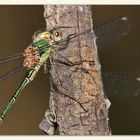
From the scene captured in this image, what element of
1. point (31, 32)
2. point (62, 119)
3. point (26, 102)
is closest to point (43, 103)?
point (26, 102)

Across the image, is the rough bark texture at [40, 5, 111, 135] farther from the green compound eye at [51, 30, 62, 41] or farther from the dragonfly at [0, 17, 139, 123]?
the dragonfly at [0, 17, 139, 123]

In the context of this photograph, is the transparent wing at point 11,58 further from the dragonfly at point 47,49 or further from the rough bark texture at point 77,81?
the rough bark texture at point 77,81

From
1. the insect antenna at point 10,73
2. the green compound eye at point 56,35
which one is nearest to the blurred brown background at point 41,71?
the insect antenna at point 10,73

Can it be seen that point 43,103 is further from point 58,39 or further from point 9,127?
point 58,39

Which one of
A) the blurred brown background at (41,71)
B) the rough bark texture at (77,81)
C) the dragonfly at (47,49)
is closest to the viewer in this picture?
the rough bark texture at (77,81)

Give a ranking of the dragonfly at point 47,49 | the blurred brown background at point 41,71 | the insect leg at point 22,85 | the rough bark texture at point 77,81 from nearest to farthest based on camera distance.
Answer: the rough bark texture at point 77,81
the dragonfly at point 47,49
the insect leg at point 22,85
the blurred brown background at point 41,71

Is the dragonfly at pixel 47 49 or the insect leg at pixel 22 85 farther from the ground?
the dragonfly at pixel 47 49

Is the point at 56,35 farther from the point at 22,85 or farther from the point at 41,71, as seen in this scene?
the point at 22,85

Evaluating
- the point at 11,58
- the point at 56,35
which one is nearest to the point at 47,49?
the point at 56,35
